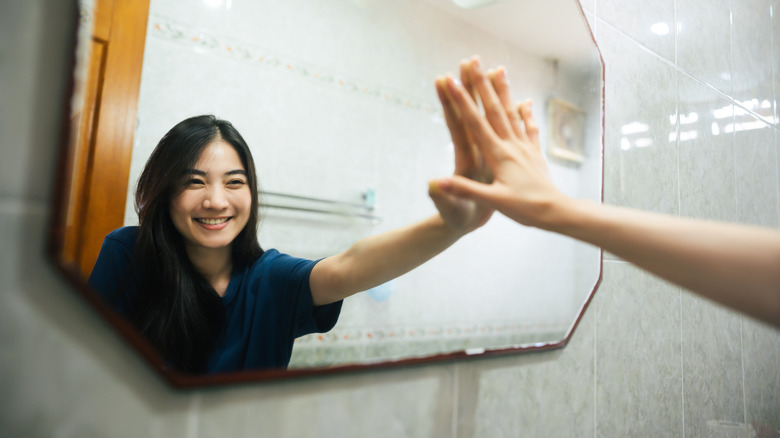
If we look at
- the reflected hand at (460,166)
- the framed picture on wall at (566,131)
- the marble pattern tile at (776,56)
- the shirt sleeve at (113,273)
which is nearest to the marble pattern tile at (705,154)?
the marble pattern tile at (776,56)

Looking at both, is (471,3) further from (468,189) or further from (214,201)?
(214,201)

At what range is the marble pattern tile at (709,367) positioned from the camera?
130cm

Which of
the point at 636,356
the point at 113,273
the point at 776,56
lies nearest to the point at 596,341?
the point at 636,356

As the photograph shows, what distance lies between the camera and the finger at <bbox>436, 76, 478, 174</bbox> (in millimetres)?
644

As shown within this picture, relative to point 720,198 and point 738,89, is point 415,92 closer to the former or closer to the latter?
point 720,198

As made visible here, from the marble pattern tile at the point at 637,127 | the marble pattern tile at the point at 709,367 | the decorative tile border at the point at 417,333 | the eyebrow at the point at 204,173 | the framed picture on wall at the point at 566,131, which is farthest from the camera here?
the marble pattern tile at the point at 709,367

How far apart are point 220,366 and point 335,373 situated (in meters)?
0.16

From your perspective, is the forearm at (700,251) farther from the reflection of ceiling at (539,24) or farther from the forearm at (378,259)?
the reflection of ceiling at (539,24)

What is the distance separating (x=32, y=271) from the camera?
48 cm

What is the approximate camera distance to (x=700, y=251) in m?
0.48

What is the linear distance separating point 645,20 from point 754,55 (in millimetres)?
722

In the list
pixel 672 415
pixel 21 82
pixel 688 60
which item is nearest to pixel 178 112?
pixel 21 82

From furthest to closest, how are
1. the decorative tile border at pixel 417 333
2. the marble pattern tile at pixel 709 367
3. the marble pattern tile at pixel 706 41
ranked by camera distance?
the marble pattern tile at pixel 706 41 → the marble pattern tile at pixel 709 367 → the decorative tile border at pixel 417 333

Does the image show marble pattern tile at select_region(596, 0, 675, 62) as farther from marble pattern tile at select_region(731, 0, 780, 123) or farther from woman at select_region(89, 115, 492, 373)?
woman at select_region(89, 115, 492, 373)
